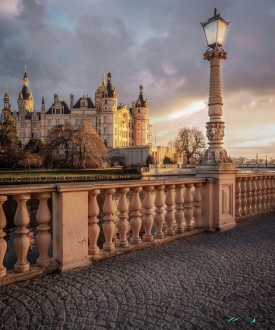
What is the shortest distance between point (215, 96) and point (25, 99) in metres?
122

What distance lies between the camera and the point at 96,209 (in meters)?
4.42

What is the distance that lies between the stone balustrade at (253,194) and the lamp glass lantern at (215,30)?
312 centimetres

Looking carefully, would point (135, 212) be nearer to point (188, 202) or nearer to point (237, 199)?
point (188, 202)

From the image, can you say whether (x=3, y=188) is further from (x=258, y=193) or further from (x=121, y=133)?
(x=121, y=133)

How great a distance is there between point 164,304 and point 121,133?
102731mm

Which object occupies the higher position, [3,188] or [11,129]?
[11,129]

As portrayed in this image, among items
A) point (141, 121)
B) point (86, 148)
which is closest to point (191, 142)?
point (86, 148)

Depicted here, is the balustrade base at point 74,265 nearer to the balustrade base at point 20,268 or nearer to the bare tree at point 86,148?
the balustrade base at point 20,268

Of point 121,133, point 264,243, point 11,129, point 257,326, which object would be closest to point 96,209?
point 257,326

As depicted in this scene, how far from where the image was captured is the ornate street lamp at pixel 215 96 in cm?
683

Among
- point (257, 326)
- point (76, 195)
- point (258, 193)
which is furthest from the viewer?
point (258, 193)

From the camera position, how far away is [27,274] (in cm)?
371

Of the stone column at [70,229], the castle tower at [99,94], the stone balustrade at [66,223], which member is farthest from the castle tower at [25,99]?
the stone column at [70,229]

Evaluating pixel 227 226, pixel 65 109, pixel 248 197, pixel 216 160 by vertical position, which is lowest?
pixel 227 226
